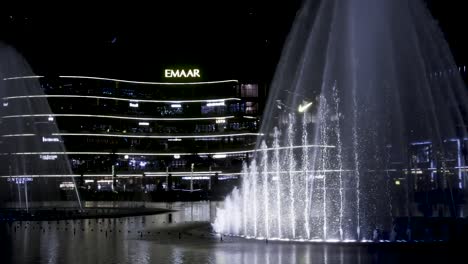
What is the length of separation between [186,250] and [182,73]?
131124 mm

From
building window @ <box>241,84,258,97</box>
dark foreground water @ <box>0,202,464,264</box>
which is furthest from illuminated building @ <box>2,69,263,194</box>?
dark foreground water @ <box>0,202,464,264</box>

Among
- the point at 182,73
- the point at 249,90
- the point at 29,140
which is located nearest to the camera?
the point at 29,140

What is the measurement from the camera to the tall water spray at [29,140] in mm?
115688

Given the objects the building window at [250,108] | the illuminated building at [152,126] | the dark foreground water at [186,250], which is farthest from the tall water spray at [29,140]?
the dark foreground water at [186,250]

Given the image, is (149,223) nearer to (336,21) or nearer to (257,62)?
(336,21)

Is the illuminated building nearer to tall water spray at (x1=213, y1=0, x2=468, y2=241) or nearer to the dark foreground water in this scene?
tall water spray at (x1=213, y1=0, x2=468, y2=241)

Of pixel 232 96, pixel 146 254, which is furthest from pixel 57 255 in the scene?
pixel 232 96

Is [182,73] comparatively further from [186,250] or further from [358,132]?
[186,250]

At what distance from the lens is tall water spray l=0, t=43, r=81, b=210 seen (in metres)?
116

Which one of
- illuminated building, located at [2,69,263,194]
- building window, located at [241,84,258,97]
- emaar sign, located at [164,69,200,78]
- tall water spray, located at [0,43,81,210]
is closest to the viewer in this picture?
tall water spray, located at [0,43,81,210]

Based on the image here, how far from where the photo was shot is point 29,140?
125 m

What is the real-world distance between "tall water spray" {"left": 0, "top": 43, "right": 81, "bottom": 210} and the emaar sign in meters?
31.7

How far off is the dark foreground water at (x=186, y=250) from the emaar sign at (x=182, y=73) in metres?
120

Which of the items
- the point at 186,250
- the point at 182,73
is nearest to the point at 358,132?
the point at 186,250
